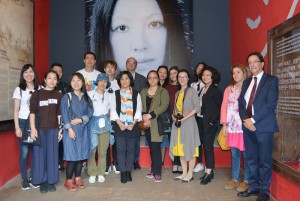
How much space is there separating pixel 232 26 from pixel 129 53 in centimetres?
196

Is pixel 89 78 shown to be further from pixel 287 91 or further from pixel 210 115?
pixel 287 91

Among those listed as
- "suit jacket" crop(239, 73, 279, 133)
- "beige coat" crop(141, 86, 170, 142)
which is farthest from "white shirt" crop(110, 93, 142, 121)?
"suit jacket" crop(239, 73, 279, 133)

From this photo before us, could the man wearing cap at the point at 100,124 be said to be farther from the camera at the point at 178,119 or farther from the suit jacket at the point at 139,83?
the camera at the point at 178,119

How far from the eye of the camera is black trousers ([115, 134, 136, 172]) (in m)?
3.84

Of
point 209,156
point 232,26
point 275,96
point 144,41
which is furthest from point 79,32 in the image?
point 275,96

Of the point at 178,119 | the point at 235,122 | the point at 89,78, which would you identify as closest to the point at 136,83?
the point at 89,78

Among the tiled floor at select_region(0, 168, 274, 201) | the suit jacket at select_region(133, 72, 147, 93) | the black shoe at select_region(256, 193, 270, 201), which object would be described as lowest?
the tiled floor at select_region(0, 168, 274, 201)

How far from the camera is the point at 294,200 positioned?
274cm

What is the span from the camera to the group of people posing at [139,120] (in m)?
3.10

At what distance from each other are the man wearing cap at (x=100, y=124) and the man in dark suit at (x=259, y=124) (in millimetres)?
1694

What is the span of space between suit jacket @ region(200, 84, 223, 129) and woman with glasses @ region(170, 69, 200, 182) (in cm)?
12

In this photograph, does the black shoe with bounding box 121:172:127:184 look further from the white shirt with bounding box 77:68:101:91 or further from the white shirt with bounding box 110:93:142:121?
the white shirt with bounding box 77:68:101:91

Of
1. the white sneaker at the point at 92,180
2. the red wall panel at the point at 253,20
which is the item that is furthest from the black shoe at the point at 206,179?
the red wall panel at the point at 253,20

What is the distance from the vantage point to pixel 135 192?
3.48m
